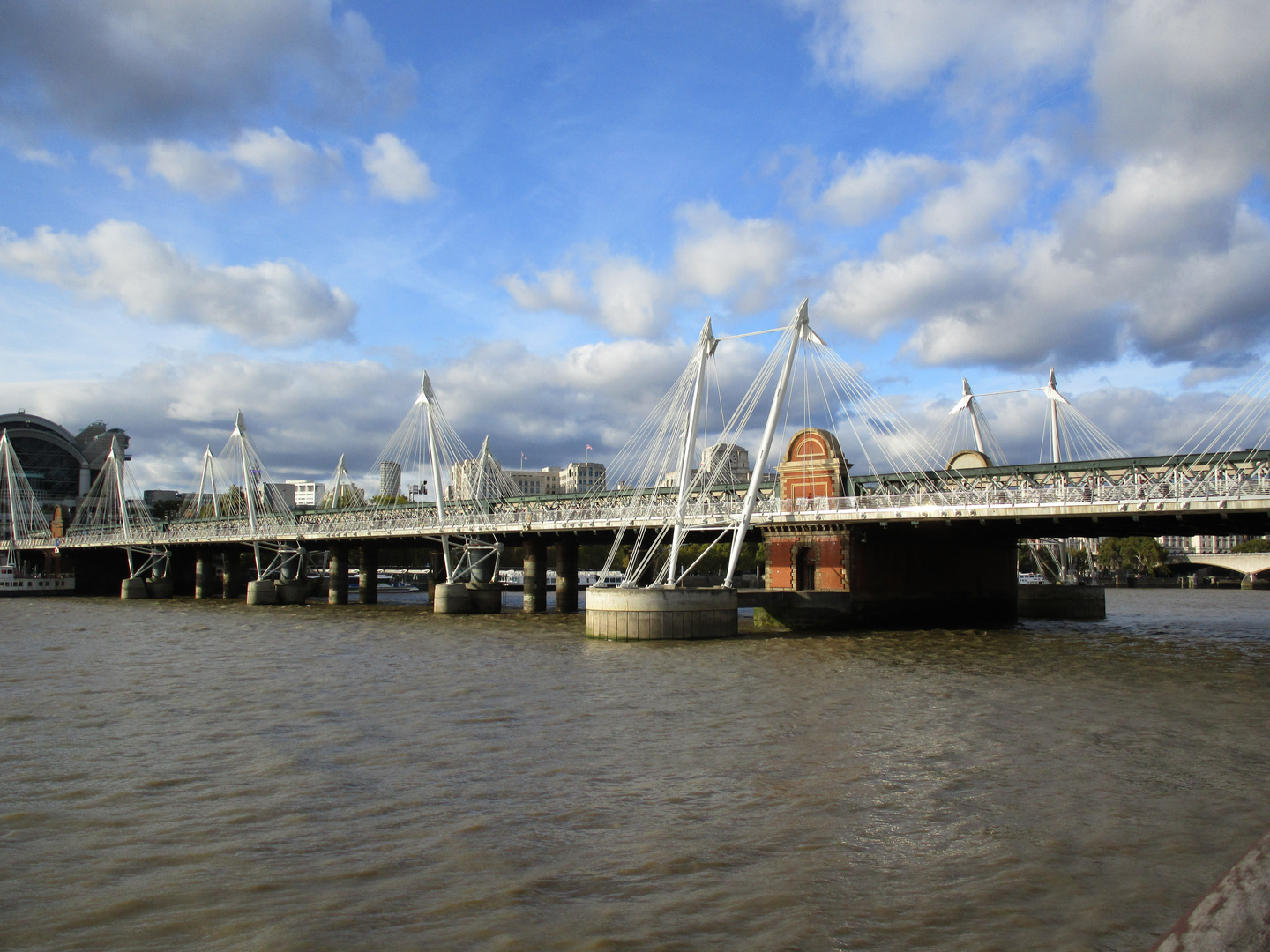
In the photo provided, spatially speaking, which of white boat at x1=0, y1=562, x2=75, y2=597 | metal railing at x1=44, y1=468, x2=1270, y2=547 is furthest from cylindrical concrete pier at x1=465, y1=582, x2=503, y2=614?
white boat at x1=0, y1=562, x2=75, y2=597

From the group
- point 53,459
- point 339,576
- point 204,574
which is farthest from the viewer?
point 53,459

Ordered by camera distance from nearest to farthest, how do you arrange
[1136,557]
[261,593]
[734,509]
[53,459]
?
[734,509], [261,593], [53,459], [1136,557]

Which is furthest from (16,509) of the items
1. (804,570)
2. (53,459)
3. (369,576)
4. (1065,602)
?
(1065,602)

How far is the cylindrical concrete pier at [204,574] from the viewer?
94.1 meters

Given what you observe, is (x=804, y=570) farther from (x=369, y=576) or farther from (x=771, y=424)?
(x=369, y=576)

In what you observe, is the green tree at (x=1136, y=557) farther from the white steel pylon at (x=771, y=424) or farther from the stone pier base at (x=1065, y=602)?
the white steel pylon at (x=771, y=424)

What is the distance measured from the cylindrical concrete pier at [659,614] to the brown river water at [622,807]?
10024 millimetres

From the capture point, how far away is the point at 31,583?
10419cm

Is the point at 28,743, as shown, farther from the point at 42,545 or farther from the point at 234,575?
the point at 42,545

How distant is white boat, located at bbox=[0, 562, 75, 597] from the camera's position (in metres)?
101

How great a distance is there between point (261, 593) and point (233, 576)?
662 inches

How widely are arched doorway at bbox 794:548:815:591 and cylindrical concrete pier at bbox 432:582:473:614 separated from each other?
26.0m

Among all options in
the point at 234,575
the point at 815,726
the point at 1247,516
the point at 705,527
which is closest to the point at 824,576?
the point at 705,527

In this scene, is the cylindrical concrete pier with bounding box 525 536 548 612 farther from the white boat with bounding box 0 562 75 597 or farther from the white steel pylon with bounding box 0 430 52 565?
the white steel pylon with bounding box 0 430 52 565
